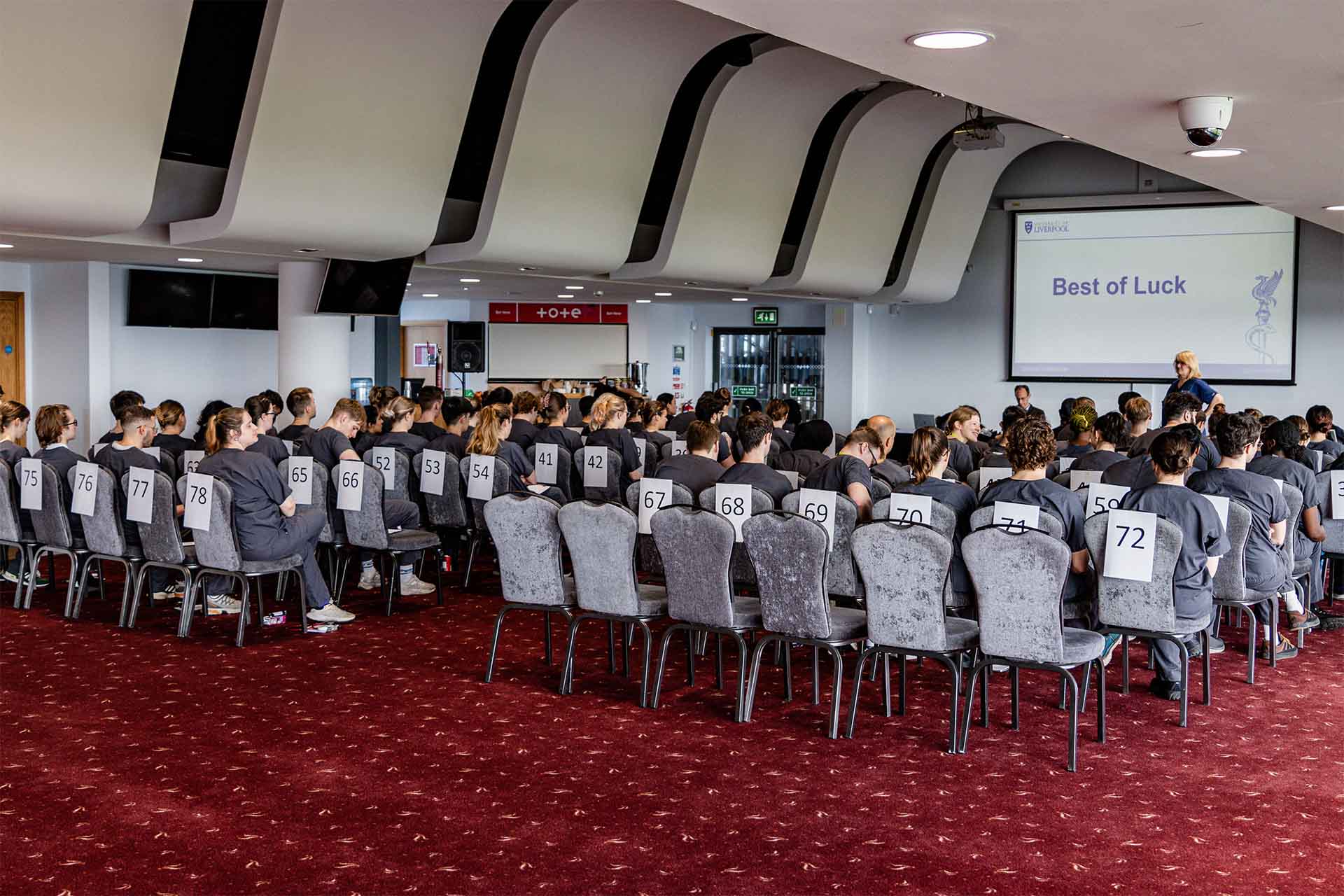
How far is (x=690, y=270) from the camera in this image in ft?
42.5

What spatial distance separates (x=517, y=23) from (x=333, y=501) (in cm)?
477

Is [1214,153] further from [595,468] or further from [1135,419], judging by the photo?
[595,468]

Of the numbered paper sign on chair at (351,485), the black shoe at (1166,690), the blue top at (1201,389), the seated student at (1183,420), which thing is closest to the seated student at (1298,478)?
the seated student at (1183,420)

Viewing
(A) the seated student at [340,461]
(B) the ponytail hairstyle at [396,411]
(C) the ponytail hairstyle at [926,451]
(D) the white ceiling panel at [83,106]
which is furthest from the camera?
(B) the ponytail hairstyle at [396,411]

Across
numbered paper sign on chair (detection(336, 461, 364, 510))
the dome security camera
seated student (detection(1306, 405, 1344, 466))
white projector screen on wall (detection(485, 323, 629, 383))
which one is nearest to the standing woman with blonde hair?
seated student (detection(1306, 405, 1344, 466))

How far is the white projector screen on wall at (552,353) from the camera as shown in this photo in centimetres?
2047

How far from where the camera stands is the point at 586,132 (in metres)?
10.9

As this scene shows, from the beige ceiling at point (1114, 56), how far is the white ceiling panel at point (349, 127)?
492 cm

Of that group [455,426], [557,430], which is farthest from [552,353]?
[455,426]

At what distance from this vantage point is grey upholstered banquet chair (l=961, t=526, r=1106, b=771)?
5.11m

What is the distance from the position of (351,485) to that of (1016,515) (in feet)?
14.4

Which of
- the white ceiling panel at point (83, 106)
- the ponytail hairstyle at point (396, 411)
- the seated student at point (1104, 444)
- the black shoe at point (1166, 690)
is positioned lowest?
the black shoe at point (1166, 690)

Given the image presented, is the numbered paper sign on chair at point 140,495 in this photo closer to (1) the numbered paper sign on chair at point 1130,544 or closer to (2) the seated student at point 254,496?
(2) the seated student at point 254,496

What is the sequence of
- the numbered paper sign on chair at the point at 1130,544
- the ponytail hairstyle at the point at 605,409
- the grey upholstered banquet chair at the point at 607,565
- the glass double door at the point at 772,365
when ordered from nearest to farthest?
the numbered paper sign on chair at the point at 1130,544 < the grey upholstered banquet chair at the point at 607,565 < the ponytail hairstyle at the point at 605,409 < the glass double door at the point at 772,365
